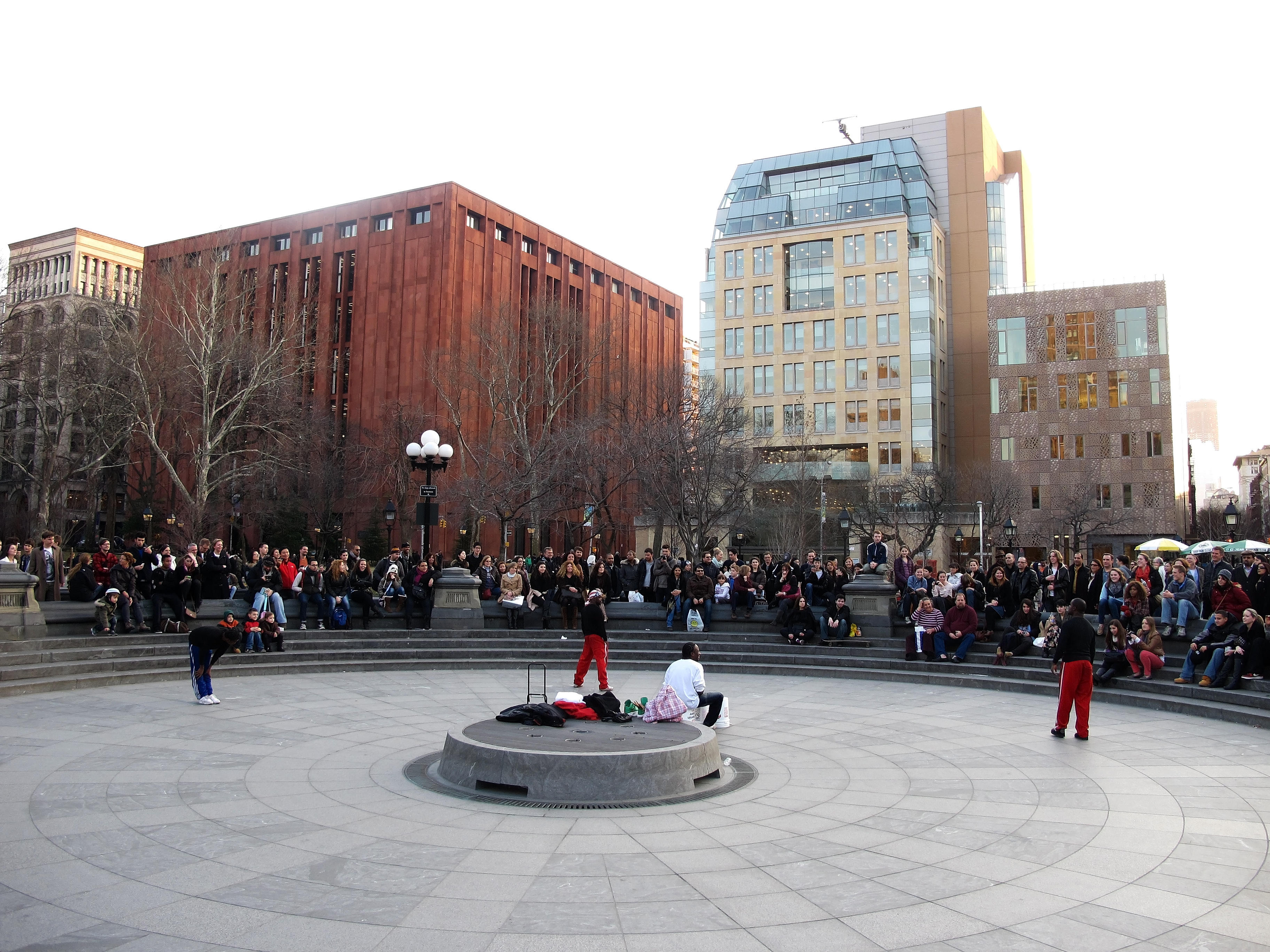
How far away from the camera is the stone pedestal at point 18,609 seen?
52.1 ft

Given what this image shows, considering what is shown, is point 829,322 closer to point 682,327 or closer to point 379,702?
point 682,327

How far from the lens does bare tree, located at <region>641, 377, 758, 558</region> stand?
32344mm

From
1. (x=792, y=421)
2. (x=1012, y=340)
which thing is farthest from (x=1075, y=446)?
(x=792, y=421)

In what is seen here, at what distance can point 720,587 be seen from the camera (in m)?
22.2

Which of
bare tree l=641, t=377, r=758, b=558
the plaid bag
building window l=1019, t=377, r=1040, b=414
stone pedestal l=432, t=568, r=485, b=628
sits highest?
building window l=1019, t=377, r=1040, b=414

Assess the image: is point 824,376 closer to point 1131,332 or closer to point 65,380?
point 1131,332

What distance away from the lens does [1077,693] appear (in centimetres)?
1138

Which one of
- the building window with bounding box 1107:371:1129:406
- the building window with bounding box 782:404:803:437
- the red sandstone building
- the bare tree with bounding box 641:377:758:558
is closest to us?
the bare tree with bounding box 641:377:758:558

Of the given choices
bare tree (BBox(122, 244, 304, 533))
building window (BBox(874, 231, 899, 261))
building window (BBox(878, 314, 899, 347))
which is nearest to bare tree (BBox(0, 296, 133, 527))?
bare tree (BBox(122, 244, 304, 533))

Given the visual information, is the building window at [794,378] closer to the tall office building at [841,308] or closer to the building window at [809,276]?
the tall office building at [841,308]

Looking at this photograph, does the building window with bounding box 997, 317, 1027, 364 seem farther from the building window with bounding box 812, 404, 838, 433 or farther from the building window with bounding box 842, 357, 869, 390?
the building window with bounding box 812, 404, 838, 433

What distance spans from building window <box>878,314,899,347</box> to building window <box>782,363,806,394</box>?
6278mm

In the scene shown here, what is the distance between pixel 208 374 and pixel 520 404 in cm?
1455

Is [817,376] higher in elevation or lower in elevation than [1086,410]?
higher
